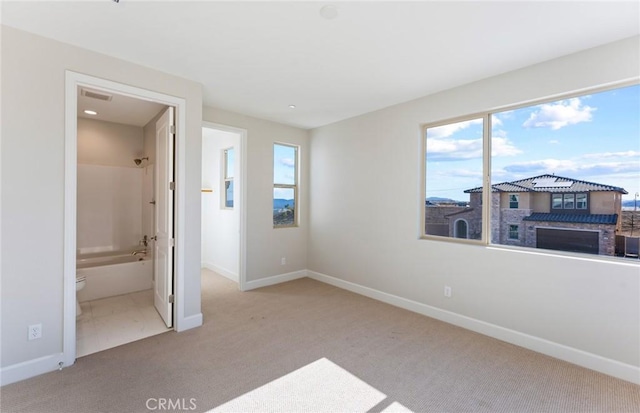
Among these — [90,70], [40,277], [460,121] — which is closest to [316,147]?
[460,121]

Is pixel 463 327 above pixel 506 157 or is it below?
below

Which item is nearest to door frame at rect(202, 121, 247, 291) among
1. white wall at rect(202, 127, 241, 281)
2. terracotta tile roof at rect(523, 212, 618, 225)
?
white wall at rect(202, 127, 241, 281)

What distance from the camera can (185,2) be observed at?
1836 mm

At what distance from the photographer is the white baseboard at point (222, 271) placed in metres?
4.84

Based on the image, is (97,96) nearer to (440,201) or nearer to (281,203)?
(281,203)

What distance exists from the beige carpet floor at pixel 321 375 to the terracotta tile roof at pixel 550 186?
152cm

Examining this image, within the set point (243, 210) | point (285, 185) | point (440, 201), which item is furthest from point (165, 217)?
point (440, 201)

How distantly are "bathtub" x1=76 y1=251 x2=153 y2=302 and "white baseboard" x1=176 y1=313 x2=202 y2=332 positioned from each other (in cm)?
178

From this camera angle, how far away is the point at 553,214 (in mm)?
2670

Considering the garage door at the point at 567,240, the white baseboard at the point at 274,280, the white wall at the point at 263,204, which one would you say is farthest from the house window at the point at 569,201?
the white baseboard at the point at 274,280

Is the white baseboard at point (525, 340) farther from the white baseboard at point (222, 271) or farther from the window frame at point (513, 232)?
the white baseboard at point (222, 271)

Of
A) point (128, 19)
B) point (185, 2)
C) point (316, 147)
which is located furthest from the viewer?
point (316, 147)

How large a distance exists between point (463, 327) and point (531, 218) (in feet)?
4.41

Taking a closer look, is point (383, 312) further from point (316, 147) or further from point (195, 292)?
point (316, 147)
